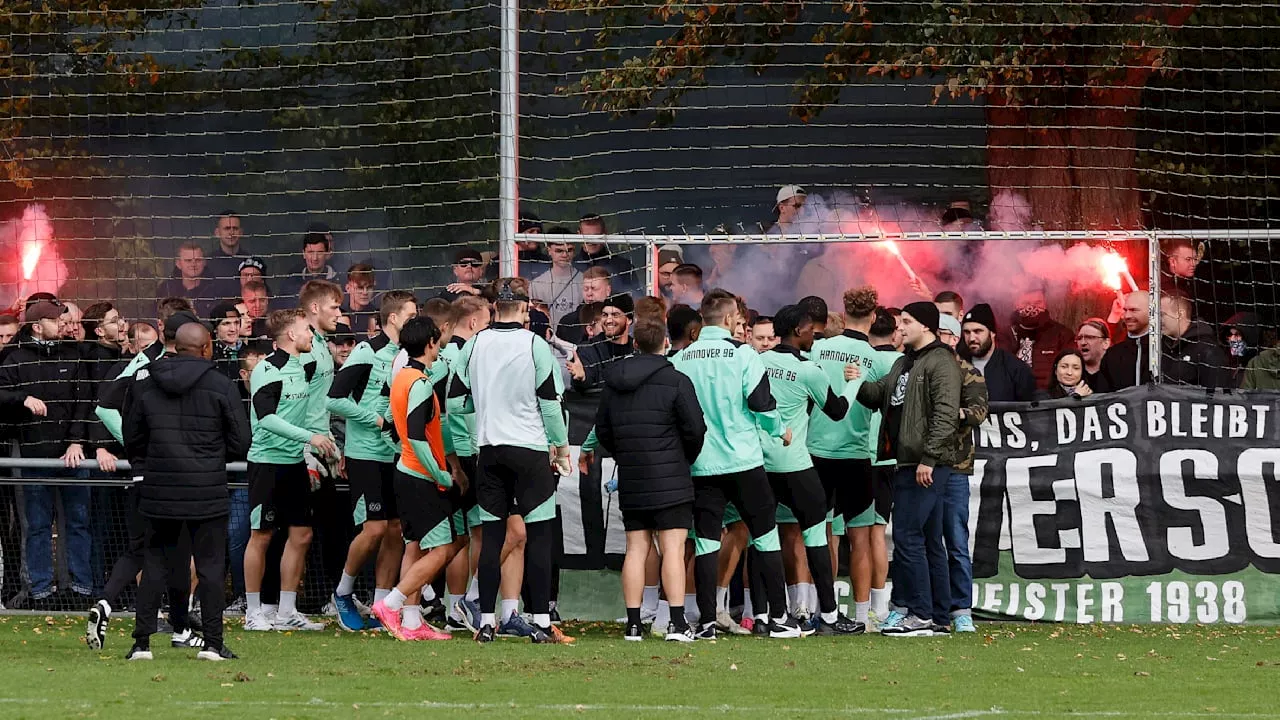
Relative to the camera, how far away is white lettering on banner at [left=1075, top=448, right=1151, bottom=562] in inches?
486

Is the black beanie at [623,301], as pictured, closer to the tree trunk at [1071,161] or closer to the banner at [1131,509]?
the banner at [1131,509]

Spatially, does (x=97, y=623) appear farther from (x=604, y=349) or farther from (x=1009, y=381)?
(x=1009, y=381)

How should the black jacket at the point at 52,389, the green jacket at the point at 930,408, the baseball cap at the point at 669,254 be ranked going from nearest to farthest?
the green jacket at the point at 930,408, the black jacket at the point at 52,389, the baseball cap at the point at 669,254

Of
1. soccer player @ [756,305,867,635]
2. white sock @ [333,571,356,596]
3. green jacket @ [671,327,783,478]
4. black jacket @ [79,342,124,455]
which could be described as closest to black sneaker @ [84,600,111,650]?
white sock @ [333,571,356,596]

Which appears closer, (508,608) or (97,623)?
(97,623)

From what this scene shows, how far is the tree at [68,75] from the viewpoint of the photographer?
55.6 ft

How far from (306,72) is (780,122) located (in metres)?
4.09

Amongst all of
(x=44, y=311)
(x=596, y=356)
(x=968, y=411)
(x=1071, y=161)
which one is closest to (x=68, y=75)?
(x=44, y=311)

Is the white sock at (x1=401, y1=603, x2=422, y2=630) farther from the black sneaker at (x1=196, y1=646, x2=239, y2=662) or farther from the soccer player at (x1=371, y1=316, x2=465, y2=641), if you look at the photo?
the black sneaker at (x1=196, y1=646, x2=239, y2=662)

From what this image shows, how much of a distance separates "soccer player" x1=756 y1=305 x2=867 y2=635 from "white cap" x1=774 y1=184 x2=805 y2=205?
4.18m

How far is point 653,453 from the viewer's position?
11.1 metres

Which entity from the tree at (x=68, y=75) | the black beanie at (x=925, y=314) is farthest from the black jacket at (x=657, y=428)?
the tree at (x=68, y=75)

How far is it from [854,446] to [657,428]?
1.46 meters

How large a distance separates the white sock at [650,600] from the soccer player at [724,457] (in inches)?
21.3
